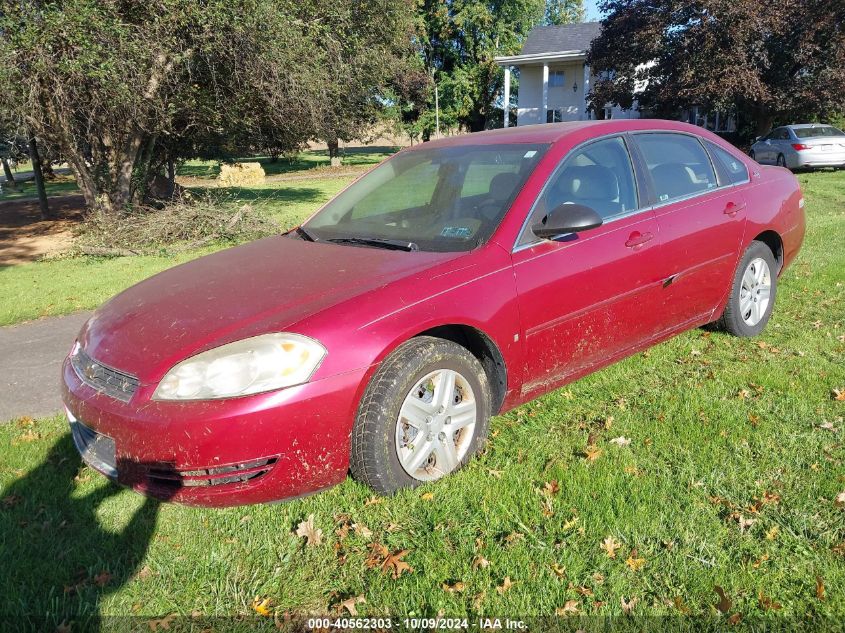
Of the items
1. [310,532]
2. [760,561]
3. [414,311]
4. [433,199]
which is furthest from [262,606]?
[433,199]

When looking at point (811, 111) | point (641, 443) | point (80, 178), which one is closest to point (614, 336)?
point (641, 443)

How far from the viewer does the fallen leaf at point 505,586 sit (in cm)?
255

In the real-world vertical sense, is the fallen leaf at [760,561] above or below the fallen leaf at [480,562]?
above

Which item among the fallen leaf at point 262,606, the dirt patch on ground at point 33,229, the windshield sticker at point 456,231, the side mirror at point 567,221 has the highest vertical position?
the side mirror at point 567,221

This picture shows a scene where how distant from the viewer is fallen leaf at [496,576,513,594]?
2546 mm

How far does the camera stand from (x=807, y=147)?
65.5 ft

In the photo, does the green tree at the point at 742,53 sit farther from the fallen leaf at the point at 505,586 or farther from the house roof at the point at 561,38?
the fallen leaf at the point at 505,586

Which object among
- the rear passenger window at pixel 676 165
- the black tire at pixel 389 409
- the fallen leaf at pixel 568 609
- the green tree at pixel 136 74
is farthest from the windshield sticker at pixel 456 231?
the green tree at pixel 136 74

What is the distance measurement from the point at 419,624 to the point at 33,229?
16059 mm

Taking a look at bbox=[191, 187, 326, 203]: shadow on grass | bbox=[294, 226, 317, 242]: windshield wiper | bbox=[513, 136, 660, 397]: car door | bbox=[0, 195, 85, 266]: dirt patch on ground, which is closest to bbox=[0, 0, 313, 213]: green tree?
bbox=[0, 195, 85, 266]: dirt patch on ground

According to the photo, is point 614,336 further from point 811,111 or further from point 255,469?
point 811,111

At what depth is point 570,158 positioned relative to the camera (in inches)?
152

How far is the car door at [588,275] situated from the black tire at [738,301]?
1.07m

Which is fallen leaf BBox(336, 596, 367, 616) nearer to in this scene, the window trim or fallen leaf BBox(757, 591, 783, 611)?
fallen leaf BBox(757, 591, 783, 611)
